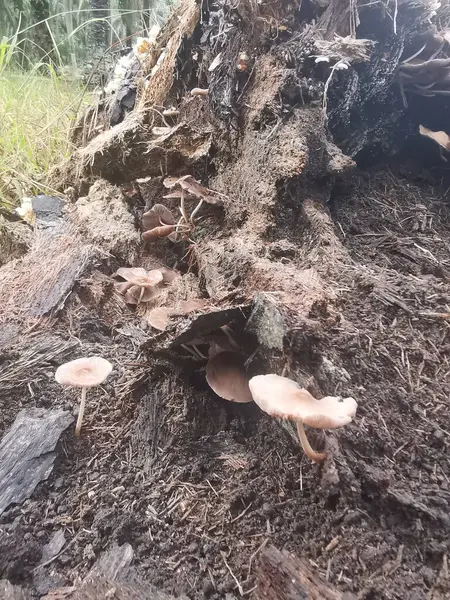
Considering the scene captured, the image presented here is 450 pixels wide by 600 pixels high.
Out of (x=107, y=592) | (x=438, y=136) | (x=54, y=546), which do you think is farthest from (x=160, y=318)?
(x=438, y=136)

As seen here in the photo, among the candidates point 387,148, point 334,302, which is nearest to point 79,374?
point 334,302

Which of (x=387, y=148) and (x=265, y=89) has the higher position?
(x=265, y=89)

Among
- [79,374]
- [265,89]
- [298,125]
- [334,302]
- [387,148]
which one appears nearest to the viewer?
[79,374]

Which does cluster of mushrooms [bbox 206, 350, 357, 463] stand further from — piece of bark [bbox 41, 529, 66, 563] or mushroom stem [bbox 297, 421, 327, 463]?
piece of bark [bbox 41, 529, 66, 563]

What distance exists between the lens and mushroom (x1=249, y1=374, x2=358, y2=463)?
1.34m

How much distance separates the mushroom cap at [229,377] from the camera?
186 centimetres

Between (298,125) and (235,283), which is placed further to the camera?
(298,125)

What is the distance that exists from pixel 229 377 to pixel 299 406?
0.58 m

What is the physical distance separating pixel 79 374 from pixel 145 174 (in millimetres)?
2004

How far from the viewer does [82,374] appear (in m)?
1.86

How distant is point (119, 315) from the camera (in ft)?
8.38

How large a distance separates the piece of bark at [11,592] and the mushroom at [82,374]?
614 mm

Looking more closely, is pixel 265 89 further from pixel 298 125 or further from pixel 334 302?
pixel 334 302

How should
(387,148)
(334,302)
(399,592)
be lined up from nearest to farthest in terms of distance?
(399,592) < (334,302) < (387,148)
